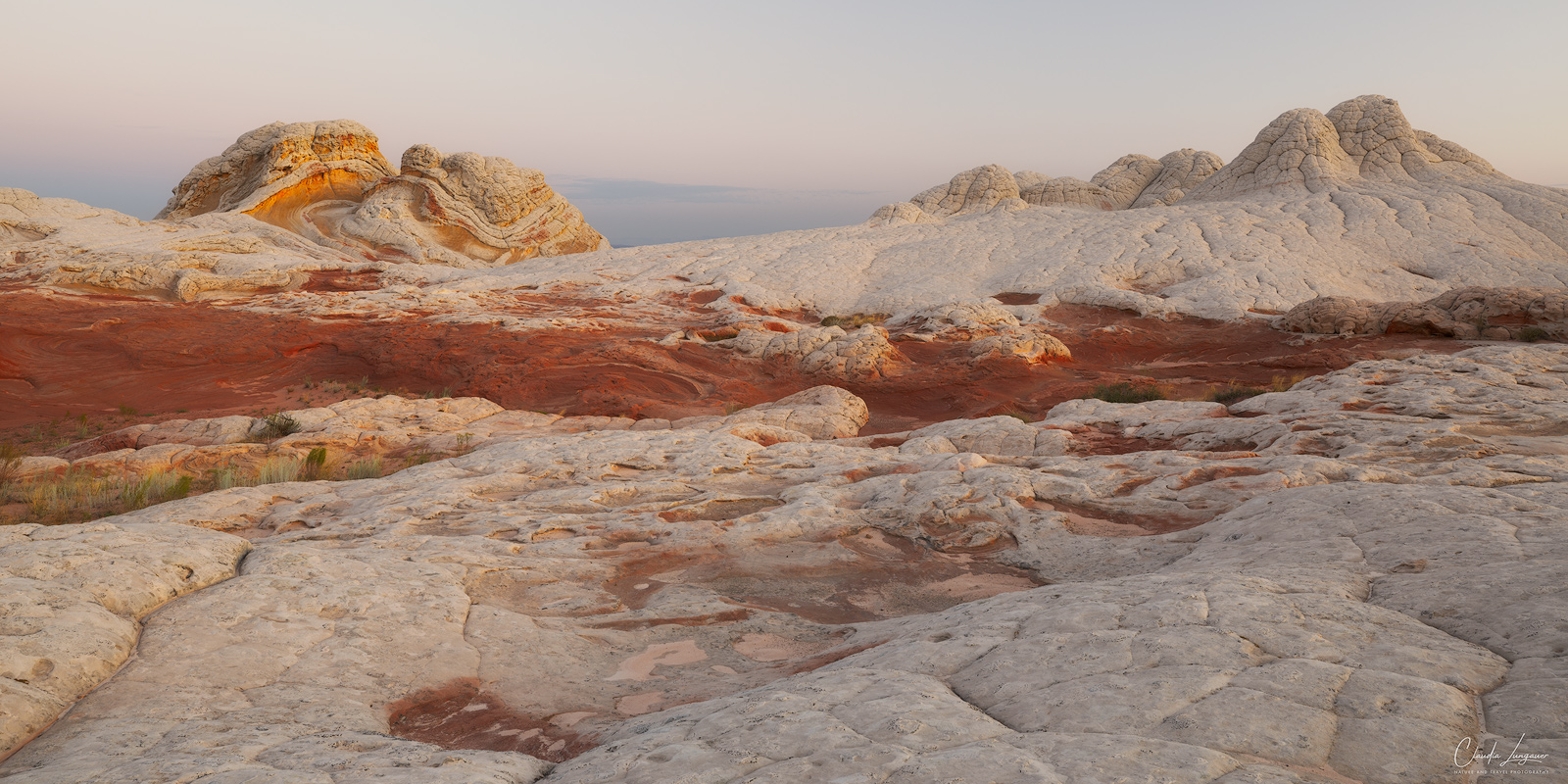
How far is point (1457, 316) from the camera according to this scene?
62.4 feet

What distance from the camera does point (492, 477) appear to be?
9.27 m

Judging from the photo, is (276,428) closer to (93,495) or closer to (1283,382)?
(93,495)

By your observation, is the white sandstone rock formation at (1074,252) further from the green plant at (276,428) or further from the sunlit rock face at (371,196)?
the green plant at (276,428)

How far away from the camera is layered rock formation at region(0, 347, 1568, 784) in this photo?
2893 mm

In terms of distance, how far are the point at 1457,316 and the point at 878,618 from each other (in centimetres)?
2181

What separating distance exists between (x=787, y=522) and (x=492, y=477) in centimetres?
412

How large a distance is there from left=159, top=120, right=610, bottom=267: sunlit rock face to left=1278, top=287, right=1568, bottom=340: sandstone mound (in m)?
40.1

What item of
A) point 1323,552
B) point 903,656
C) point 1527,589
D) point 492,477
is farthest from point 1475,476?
point 492,477

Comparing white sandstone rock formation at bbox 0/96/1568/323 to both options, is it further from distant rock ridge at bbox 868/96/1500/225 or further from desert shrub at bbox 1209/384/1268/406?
desert shrub at bbox 1209/384/1268/406

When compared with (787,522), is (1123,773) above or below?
above

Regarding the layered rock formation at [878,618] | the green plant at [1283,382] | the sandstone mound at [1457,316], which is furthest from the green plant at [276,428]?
the sandstone mound at [1457,316]

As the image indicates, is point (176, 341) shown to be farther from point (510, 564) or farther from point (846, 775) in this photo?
point (846, 775)
